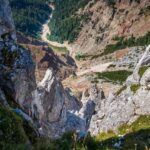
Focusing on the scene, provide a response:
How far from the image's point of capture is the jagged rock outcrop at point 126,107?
4844cm

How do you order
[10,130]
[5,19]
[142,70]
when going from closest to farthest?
1. [10,130]
2. [5,19]
3. [142,70]

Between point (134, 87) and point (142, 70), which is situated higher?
point (142, 70)

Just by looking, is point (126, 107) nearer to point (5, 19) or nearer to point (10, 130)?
point (5, 19)

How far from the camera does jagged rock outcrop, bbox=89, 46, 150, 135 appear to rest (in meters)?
48.4

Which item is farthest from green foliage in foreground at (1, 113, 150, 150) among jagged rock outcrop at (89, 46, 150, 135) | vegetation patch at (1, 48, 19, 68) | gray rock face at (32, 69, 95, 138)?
gray rock face at (32, 69, 95, 138)

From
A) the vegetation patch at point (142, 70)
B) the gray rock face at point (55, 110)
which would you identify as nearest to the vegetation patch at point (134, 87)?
the vegetation patch at point (142, 70)

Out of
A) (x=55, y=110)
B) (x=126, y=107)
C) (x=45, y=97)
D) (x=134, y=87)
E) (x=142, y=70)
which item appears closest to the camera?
(x=126, y=107)

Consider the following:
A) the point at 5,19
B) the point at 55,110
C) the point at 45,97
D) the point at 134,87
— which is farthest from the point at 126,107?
the point at 45,97

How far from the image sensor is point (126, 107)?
50.6 metres

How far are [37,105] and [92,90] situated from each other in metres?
70.1

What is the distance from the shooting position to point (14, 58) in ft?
125

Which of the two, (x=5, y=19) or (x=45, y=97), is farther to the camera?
(x=45, y=97)

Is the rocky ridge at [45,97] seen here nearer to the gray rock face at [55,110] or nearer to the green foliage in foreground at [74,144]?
the gray rock face at [55,110]

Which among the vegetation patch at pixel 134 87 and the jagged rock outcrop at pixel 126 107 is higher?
the vegetation patch at pixel 134 87
